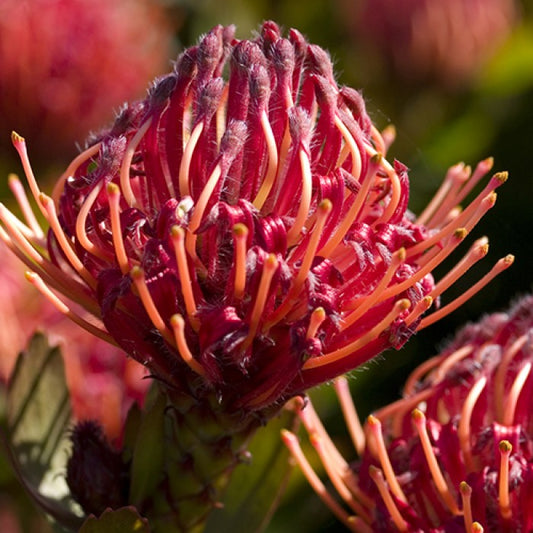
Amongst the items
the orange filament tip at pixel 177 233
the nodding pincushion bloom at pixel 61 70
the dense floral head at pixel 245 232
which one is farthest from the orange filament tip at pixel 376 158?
the nodding pincushion bloom at pixel 61 70

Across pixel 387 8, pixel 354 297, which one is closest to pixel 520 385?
pixel 354 297

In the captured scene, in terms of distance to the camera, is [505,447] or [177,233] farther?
[505,447]

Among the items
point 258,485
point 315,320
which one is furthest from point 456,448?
point 315,320

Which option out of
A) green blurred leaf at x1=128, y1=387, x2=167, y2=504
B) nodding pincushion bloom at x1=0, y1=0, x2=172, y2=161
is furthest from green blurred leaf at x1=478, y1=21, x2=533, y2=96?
green blurred leaf at x1=128, y1=387, x2=167, y2=504

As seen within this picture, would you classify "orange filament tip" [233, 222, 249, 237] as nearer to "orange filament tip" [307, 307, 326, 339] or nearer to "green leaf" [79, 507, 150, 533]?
"orange filament tip" [307, 307, 326, 339]

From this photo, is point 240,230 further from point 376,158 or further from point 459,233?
point 459,233

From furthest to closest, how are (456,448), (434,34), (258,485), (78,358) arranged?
1. (434,34)
2. (78,358)
3. (258,485)
4. (456,448)

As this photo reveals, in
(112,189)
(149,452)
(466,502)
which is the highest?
(112,189)
